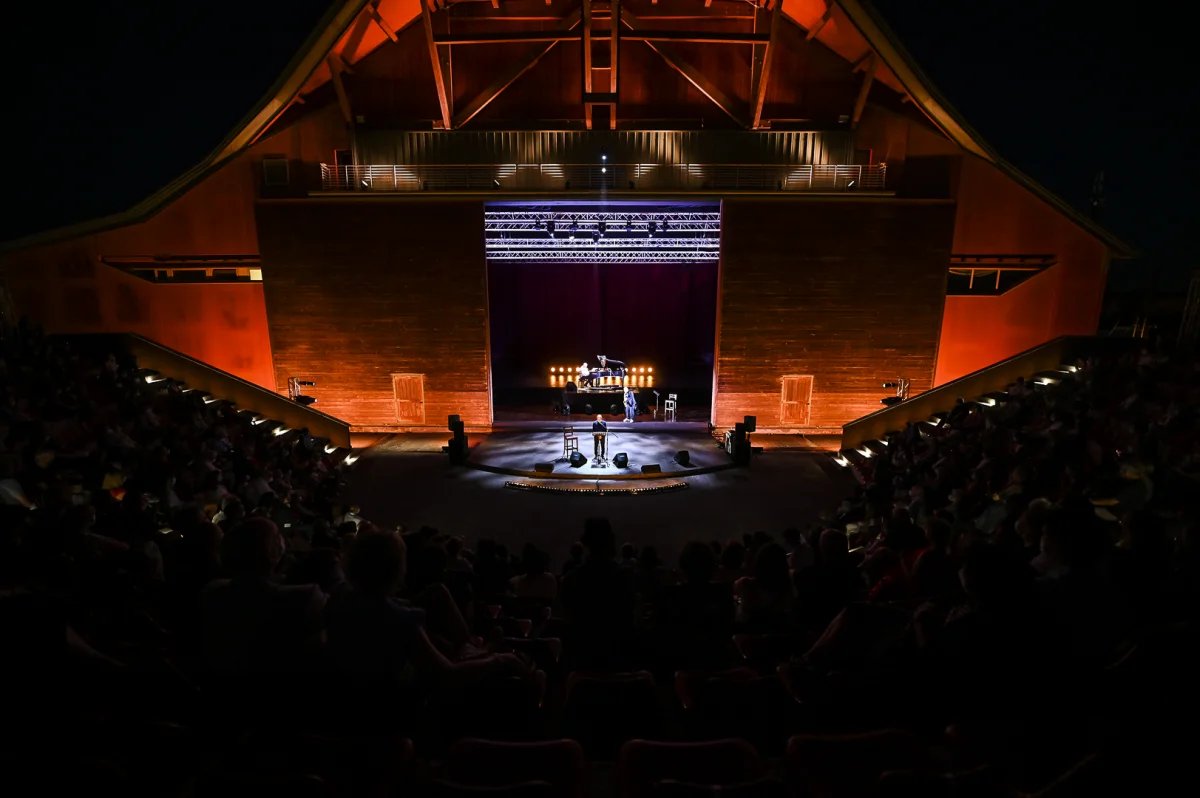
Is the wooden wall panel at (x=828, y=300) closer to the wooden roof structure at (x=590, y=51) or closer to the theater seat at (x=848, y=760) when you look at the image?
the wooden roof structure at (x=590, y=51)

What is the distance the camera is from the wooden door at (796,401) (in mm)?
13625

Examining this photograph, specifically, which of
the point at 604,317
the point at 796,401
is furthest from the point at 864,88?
the point at 604,317

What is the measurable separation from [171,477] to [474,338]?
7580 millimetres

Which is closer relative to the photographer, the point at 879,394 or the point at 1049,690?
the point at 1049,690

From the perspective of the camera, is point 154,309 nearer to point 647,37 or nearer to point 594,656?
point 647,37

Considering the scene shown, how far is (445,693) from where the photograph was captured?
2316mm

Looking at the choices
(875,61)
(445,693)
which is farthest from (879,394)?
(445,693)

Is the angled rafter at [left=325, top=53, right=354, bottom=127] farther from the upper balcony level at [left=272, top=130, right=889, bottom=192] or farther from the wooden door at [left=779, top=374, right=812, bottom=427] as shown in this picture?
the wooden door at [left=779, top=374, right=812, bottom=427]

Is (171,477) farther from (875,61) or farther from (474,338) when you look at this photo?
(875,61)

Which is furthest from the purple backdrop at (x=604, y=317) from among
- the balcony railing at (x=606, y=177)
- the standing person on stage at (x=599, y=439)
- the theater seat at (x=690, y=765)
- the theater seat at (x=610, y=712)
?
the theater seat at (x=690, y=765)

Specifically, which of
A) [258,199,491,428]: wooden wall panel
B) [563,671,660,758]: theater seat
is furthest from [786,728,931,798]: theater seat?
[258,199,491,428]: wooden wall panel

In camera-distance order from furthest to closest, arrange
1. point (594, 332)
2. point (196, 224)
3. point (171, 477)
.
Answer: point (594, 332), point (196, 224), point (171, 477)

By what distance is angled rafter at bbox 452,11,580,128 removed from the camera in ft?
43.2

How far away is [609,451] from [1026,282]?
998cm
